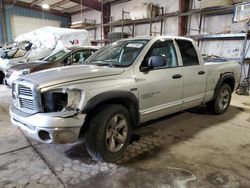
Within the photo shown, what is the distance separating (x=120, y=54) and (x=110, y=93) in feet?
3.51

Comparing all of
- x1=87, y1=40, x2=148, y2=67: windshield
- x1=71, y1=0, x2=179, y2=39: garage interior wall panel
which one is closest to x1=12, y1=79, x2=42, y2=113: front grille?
x1=87, y1=40, x2=148, y2=67: windshield

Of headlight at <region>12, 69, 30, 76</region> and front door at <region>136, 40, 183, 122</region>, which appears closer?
front door at <region>136, 40, 183, 122</region>

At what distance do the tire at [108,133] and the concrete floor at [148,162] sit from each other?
0.52 ft

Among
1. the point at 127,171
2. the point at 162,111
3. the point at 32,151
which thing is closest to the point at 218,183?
the point at 127,171

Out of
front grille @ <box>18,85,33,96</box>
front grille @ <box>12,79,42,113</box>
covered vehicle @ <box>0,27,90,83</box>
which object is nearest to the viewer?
front grille @ <box>12,79,42,113</box>

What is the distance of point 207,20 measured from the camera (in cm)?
890

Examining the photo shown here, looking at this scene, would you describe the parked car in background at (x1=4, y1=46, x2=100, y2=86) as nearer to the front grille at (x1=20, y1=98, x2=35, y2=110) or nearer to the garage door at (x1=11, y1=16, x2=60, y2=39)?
the front grille at (x1=20, y1=98, x2=35, y2=110)

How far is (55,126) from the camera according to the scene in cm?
217

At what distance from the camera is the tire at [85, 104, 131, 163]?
244 cm

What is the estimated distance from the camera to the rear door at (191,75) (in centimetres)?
361

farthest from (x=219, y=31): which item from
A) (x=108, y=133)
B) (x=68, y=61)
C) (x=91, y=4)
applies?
(x=91, y=4)

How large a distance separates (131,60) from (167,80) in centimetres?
66

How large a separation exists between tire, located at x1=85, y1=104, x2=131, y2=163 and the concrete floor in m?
0.16

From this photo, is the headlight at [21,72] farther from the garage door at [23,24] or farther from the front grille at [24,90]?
the garage door at [23,24]
